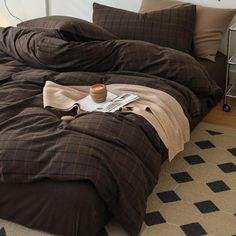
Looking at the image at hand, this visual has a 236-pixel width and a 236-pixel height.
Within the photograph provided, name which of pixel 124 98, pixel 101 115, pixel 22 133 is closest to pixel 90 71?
pixel 124 98

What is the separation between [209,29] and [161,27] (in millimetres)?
332

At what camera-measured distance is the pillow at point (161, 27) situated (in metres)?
3.07

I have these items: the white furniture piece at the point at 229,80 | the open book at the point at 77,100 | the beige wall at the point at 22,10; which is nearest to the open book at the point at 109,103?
the open book at the point at 77,100

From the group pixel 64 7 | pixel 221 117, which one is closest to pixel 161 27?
pixel 221 117

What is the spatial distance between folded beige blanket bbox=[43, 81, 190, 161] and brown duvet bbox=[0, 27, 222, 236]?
0.17ft

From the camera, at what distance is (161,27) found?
3.09 metres

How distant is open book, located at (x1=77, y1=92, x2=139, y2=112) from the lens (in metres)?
2.29

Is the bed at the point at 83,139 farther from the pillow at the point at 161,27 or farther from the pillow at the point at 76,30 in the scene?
the pillow at the point at 161,27

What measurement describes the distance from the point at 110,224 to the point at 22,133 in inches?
21.2

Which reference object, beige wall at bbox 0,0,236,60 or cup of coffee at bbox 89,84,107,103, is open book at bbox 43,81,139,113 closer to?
cup of coffee at bbox 89,84,107,103

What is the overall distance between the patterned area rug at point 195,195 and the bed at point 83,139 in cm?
11

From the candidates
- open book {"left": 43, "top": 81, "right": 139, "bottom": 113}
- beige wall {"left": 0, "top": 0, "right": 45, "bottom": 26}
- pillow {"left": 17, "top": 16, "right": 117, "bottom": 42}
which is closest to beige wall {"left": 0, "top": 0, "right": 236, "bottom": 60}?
beige wall {"left": 0, "top": 0, "right": 45, "bottom": 26}

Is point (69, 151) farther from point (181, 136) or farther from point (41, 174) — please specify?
point (181, 136)

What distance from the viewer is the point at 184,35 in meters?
3.09
